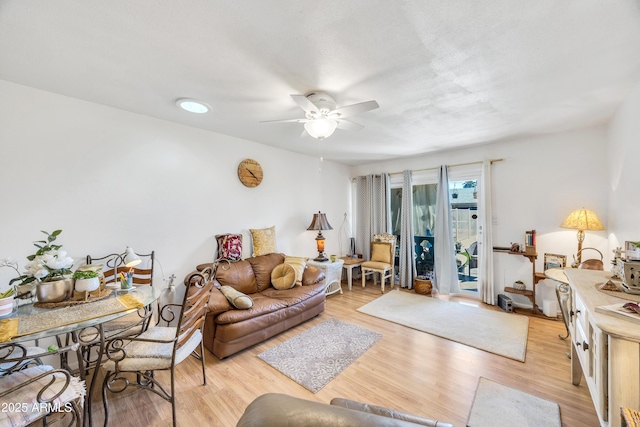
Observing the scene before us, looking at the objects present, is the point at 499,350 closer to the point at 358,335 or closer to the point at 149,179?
the point at 358,335

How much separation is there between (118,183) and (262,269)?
1909mm

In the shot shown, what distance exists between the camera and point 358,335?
2834 mm

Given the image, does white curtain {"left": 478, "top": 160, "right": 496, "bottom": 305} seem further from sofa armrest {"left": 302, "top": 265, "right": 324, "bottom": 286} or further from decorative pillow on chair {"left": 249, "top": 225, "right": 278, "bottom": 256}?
decorative pillow on chair {"left": 249, "top": 225, "right": 278, "bottom": 256}

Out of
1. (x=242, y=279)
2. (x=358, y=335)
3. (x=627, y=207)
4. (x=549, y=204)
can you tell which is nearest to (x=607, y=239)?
(x=549, y=204)

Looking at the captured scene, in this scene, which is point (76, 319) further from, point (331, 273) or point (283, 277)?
point (331, 273)

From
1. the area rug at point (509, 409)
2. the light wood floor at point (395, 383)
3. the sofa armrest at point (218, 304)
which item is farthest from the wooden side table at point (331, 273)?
the area rug at point (509, 409)

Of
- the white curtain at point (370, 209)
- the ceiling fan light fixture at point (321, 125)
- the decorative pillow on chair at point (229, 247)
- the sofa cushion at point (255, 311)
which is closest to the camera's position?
the ceiling fan light fixture at point (321, 125)

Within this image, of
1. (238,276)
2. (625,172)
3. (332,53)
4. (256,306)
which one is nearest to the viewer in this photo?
(332,53)

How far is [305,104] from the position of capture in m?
1.88

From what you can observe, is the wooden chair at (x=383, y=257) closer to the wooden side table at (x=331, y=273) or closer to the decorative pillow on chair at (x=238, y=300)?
the wooden side table at (x=331, y=273)

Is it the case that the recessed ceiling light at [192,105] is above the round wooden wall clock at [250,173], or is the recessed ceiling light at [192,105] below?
above

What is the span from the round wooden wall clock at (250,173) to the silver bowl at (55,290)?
7.14 feet

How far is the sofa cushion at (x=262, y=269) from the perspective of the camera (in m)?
3.29

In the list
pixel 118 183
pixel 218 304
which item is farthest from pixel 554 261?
pixel 118 183
